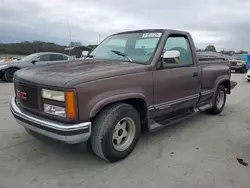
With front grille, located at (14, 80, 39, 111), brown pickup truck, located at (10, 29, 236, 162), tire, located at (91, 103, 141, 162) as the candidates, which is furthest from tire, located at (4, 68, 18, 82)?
tire, located at (91, 103, 141, 162)

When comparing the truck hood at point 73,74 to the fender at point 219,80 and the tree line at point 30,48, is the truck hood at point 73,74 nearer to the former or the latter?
the fender at point 219,80

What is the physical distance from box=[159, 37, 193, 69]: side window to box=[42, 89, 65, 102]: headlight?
1656mm

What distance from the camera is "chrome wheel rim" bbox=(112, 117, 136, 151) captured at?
3203mm

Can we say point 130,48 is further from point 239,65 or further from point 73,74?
point 239,65

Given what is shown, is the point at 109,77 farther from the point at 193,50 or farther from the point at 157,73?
the point at 193,50

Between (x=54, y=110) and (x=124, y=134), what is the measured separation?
107cm

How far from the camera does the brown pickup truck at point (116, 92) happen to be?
2.70 meters

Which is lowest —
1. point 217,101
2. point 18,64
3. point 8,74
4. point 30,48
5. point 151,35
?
point 217,101

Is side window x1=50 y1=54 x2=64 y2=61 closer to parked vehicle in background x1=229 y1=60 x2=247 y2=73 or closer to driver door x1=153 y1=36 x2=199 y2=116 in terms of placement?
driver door x1=153 y1=36 x2=199 y2=116

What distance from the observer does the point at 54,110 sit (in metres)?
2.78

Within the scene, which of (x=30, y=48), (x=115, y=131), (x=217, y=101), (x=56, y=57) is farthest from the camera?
(x=30, y=48)

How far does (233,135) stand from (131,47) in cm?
245

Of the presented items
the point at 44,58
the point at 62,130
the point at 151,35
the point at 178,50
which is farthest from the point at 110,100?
the point at 44,58

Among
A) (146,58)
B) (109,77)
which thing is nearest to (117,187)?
(109,77)
